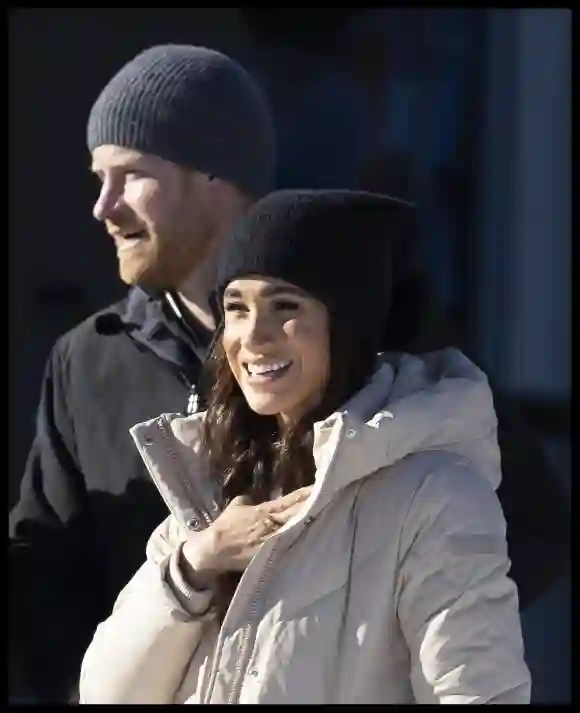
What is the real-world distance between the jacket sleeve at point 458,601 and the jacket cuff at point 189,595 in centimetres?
26

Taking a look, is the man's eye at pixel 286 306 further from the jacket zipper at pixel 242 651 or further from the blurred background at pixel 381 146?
the blurred background at pixel 381 146

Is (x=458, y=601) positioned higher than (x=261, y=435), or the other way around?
(x=261, y=435)

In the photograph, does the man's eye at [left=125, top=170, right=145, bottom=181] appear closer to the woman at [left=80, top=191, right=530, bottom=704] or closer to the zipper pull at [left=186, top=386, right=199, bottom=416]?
the zipper pull at [left=186, top=386, right=199, bottom=416]

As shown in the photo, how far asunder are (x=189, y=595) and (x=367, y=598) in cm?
24

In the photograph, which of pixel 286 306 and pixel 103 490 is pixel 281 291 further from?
pixel 103 490

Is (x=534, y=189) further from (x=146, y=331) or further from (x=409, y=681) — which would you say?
(x=409, y=681)

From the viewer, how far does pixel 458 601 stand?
161 cm

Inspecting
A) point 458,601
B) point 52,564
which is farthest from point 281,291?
point 52,564

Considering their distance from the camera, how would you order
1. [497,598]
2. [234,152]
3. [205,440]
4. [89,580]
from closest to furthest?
[497,598]
[205,440]
[234,152]
[89,580]

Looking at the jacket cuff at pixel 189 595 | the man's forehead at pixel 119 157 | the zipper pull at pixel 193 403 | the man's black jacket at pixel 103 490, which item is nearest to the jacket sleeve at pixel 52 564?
the man's black jacket at pixel 103 490

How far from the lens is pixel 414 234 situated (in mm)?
1965

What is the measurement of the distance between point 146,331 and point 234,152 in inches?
14.4
